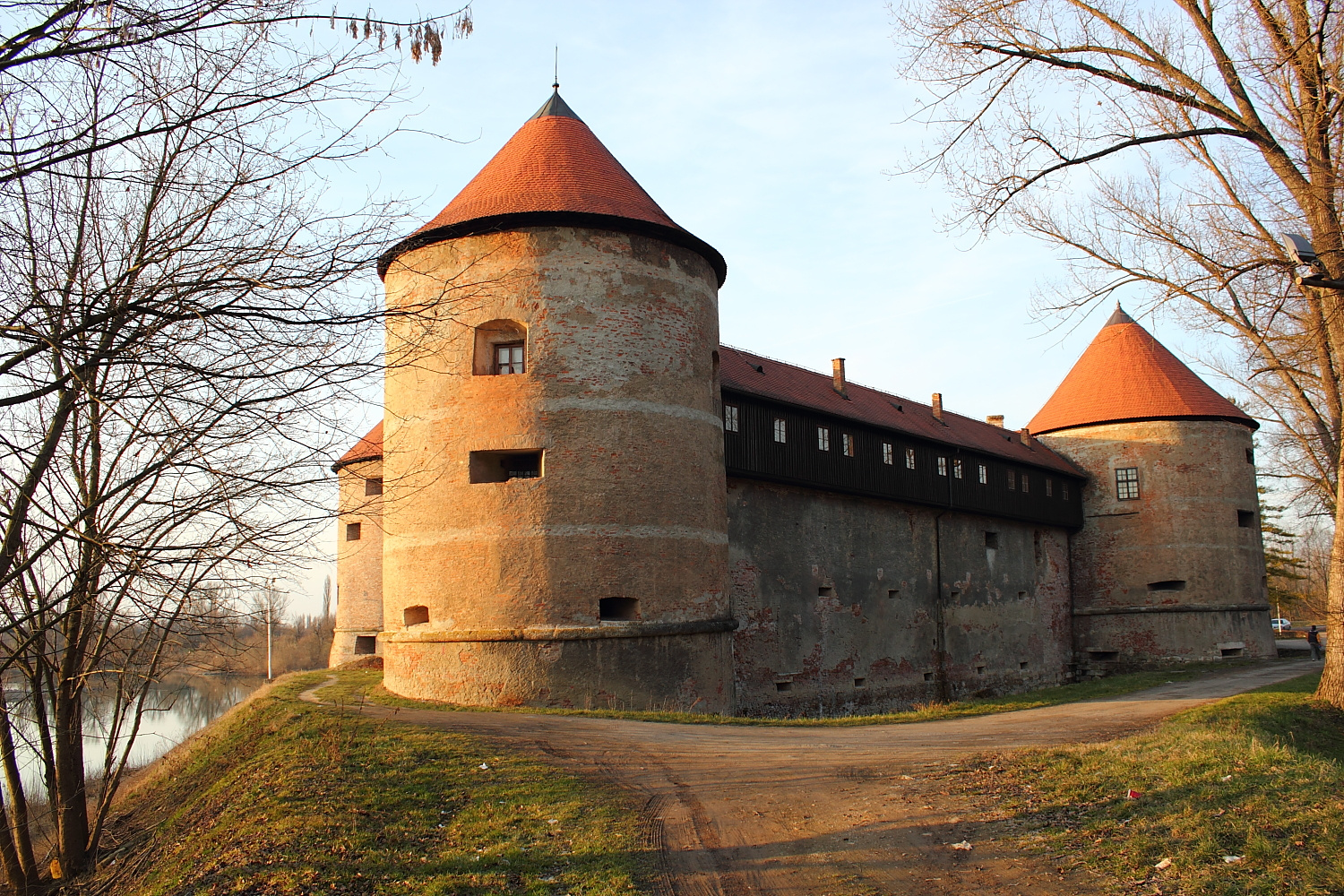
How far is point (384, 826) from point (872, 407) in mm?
18514

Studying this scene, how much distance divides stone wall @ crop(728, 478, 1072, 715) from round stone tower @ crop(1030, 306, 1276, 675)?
4.31 ft

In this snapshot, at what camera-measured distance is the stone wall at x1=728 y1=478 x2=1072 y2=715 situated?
58.4 ft

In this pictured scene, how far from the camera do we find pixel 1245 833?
6.00 metres

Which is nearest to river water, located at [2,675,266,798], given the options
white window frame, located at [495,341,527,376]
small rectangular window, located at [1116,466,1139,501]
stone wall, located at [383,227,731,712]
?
stone wall, located at [383,227,731,712]

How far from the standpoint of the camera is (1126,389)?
28531mm

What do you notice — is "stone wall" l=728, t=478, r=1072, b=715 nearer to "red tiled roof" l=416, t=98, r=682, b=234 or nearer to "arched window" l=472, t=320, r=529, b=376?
"arched window" l=472, t=320, r=529, b=376

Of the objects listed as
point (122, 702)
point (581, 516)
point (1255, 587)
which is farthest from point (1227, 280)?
point (1255, 587)

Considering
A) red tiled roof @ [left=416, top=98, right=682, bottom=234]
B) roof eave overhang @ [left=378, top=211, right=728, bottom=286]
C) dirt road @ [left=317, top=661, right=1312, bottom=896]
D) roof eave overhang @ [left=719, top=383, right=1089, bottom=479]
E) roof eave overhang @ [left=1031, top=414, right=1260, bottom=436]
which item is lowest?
dirt road @ [left=317, top=661, right=1312, bottom=896]

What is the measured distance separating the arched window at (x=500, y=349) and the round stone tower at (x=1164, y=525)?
20.8 meters

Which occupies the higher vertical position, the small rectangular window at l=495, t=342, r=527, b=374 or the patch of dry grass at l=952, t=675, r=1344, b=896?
the small rectangular window at l=495, t=342, r=527, b=374

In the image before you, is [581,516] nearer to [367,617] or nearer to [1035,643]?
[367,617]

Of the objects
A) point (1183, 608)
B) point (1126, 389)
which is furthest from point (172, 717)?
point (1126, 389)

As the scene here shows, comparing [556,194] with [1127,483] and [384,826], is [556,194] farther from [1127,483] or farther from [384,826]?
[1127,483]

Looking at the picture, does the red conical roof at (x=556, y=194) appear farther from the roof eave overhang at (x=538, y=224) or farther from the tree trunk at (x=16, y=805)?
the tree trunk at (x=16, y=805)
